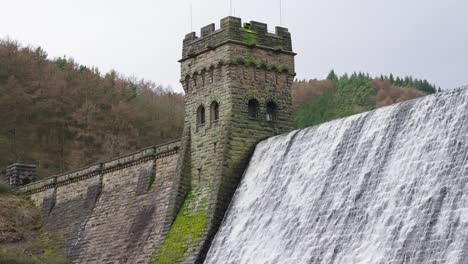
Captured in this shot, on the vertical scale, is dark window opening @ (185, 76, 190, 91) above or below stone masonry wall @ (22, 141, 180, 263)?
above

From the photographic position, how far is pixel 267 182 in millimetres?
34938

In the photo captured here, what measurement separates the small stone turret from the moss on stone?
764 inches

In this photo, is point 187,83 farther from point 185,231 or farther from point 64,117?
point 64,117

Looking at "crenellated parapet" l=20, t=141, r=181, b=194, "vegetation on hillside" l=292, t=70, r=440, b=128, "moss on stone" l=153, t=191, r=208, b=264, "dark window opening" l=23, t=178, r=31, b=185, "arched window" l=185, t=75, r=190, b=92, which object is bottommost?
"moss on stone" l=153, t=191, r=208, b=264

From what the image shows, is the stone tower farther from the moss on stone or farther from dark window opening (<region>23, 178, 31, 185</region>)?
dark window opening (<region>23, 178, 31, 185</region>)

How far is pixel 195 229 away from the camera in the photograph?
3600cm

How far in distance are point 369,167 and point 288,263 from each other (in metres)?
3.87

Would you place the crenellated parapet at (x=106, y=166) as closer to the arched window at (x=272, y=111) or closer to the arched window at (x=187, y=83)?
the arched window at (x=187, y=83)

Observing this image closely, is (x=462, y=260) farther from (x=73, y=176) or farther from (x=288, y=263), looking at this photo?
(x=73, y=176)

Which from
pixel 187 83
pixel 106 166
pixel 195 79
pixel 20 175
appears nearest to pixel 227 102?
pixel 195 79

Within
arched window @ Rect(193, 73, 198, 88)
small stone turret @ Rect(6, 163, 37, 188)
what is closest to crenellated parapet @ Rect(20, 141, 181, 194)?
small stone turret @ Rect(6, 163, 37, 188)

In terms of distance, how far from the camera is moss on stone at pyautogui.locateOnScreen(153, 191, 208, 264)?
35594mm

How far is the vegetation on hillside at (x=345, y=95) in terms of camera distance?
109938 millimetres

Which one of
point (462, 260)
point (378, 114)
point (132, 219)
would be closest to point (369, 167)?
point (378, 114)
